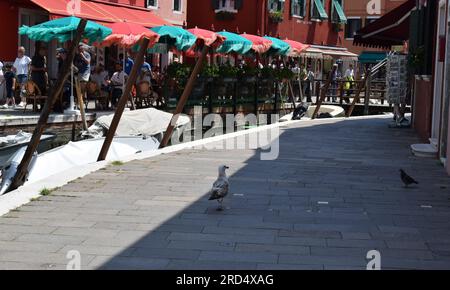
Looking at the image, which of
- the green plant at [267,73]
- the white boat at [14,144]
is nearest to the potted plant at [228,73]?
the green plant at [267,73]

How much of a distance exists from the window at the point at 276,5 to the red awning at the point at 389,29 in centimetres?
1987

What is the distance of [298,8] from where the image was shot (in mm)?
45938

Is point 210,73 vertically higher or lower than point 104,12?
lower

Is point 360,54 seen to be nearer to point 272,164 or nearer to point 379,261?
point 272,164

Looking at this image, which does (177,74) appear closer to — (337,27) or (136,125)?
(136,125)

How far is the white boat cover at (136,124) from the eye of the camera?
1806 centimetres

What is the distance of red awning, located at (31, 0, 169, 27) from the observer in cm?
2428

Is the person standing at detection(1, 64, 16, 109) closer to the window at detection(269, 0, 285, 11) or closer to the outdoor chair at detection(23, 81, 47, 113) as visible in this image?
the outdoor chair at detection(23, 81, 47, 113)

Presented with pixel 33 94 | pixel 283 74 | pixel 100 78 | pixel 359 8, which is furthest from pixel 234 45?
pixel 359 8

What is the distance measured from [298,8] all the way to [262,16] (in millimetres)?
5192

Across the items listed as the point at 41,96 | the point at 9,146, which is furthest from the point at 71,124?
the point at 9,146

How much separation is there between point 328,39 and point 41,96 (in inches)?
1282

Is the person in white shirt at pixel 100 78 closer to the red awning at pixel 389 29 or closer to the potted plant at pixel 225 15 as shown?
the red awning at pixel 389 29
